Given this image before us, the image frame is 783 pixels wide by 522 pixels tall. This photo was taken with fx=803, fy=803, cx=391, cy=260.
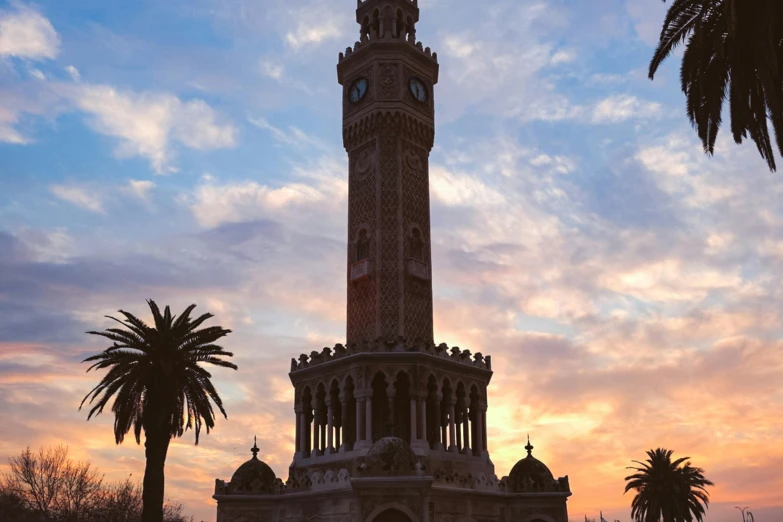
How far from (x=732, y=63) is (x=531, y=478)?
25.5 m

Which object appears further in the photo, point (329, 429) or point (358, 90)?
point (358, 90)

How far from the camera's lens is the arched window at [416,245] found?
149 ft

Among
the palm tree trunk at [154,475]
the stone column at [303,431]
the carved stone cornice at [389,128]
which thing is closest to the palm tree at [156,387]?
the palm tree trunk at [154,475]

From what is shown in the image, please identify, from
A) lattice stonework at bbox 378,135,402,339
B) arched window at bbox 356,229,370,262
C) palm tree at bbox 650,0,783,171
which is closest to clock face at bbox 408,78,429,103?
lattice stonework at bbox 378,135,402,339

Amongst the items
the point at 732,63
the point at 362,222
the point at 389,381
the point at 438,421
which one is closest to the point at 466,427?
the point at 438,421

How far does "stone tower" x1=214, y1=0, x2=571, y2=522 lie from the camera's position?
3434 centimetres

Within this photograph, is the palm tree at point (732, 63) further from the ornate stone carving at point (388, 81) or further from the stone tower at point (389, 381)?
the ornate stone carving at point (388, 81)

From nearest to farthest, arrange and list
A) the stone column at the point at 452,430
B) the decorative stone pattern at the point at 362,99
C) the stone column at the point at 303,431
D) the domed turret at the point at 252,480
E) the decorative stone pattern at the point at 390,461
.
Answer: the decorative stone pattern at the point at 390,461 < the domed turret at the point at 252,480 < the stone column at the point at 452,430 < the stone column at the point at 303,431 < the decorative stone pattern at the point at 362,99

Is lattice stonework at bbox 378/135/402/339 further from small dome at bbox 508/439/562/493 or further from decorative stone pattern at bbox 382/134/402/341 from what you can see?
small dome at bbox 508/439/562/493

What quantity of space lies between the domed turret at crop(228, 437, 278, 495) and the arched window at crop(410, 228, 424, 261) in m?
14.3

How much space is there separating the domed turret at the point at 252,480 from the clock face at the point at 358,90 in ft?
72.5

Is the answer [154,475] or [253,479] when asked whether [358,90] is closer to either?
[253,479]

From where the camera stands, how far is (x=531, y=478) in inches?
1548

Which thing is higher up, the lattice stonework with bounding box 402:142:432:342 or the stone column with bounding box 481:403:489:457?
the lattice stonework with bounding box 402:142:432:342
